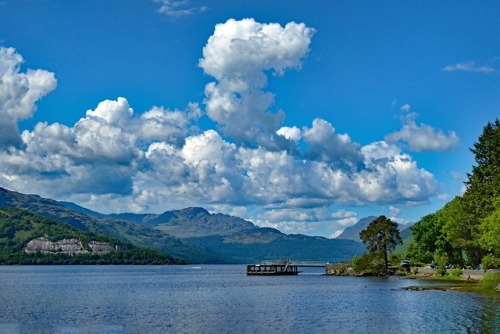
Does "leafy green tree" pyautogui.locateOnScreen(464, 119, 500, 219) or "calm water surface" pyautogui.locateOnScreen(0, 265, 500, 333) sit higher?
"leafy green tree" pyautogui.locateOnScreen(464, 119, 500, 219)

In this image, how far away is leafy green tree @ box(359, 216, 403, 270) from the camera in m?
186

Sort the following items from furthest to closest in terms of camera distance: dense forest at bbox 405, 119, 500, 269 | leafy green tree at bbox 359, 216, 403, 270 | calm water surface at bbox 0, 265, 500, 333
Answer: leafy green tree at bbox 359, 216, 403, 270
dense forest at bbox 405, 119, 500, 269
calm water surface at bbox 0, 265, 500, 333

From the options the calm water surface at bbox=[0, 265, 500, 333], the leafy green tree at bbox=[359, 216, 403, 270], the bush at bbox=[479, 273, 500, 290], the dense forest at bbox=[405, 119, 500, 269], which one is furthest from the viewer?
the leafy green tree at bbox=[359, 216, 403, 270]

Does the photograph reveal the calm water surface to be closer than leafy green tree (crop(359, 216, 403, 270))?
Yes

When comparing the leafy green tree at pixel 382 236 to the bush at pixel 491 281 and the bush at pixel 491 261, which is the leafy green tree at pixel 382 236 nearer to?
the bush at pixel 491 261

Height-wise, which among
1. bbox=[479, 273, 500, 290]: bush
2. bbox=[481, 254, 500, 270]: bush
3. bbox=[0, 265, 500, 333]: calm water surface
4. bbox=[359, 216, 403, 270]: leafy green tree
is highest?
bbox=[359, 216, 403, 270]: leafy green tree

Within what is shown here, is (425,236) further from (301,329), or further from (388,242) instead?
(301,329)

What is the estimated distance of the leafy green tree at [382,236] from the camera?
18612 centimetres

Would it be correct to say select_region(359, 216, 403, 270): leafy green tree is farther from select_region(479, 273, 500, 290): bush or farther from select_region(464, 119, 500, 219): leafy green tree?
select_region(479, 273, 500, 290): bush

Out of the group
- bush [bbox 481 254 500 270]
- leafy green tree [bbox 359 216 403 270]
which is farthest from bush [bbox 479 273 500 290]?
leafy green tree [bbox 359 216 403 270]

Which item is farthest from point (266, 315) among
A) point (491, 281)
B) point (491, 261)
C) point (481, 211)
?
point (481, 211)

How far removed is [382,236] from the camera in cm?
18725

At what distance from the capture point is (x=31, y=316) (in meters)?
77.6

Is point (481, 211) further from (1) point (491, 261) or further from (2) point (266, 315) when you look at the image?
(2) point (266, 315)
